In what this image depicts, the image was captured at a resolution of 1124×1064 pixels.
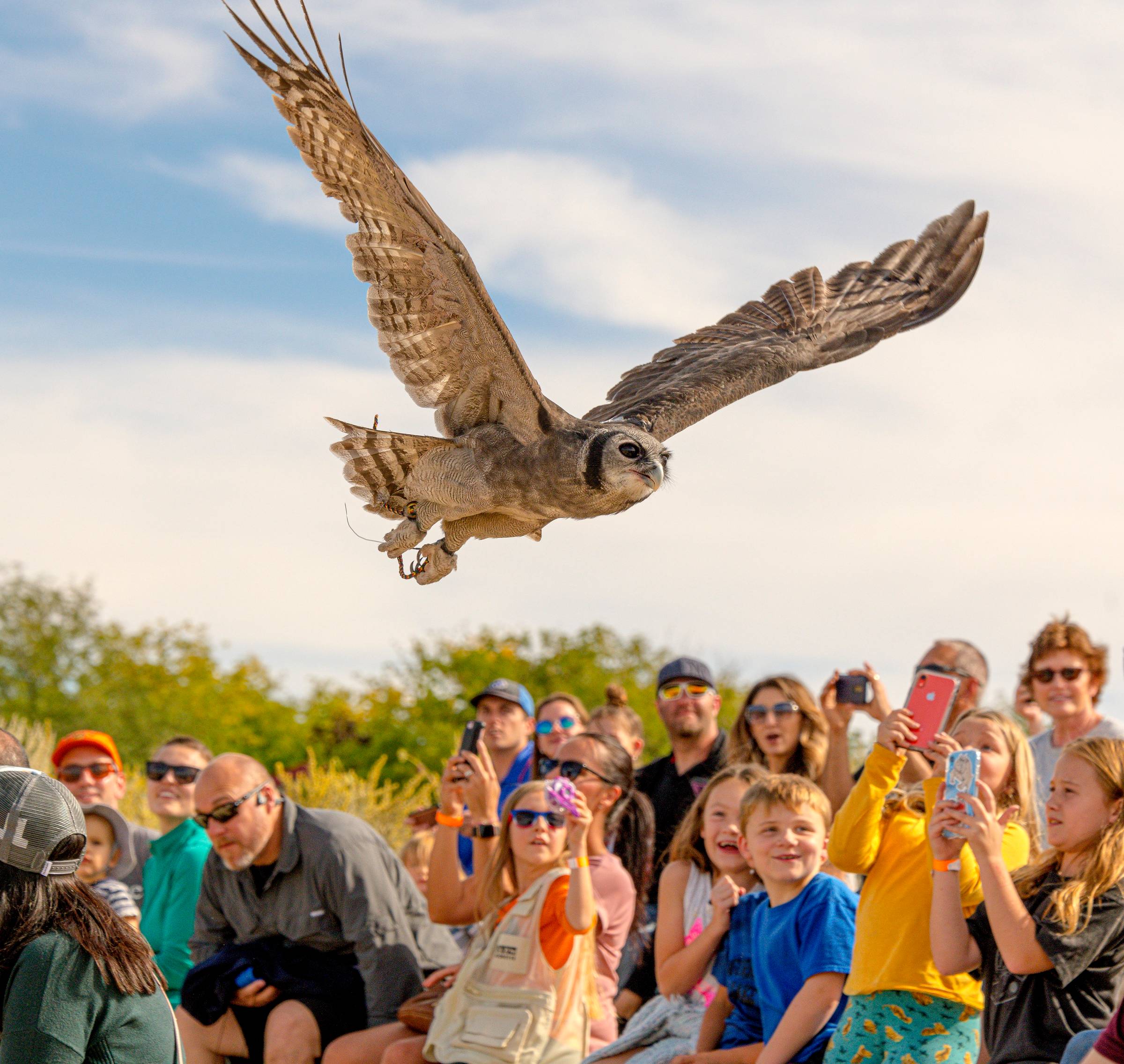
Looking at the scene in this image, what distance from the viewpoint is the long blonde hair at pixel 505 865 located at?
18.2 ft

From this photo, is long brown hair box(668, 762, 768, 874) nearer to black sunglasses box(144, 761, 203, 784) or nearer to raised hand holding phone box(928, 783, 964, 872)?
raised hand holding phone box(928, 783, 964, 872)

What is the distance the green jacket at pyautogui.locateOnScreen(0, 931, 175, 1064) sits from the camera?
10.0 ft

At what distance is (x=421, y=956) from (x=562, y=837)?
114 centimetres

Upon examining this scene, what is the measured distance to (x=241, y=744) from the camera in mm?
22828

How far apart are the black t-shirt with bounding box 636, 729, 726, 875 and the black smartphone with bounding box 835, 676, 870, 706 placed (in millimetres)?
943

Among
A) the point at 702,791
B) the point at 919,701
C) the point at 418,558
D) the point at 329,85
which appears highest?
the point at 329,85

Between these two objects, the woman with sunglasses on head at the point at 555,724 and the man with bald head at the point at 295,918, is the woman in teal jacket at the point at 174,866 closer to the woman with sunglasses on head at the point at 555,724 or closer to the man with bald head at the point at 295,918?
the man with bald head at the point at 295,918

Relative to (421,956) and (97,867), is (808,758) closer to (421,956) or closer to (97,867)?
(421,956)

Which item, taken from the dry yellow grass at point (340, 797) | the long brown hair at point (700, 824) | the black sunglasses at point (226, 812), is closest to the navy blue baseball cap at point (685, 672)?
the long brown hair at point (700, 824)

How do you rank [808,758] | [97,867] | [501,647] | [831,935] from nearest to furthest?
[831,935] → [808,758] → [97,867] → [501,647]

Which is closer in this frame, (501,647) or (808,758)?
(808,758)

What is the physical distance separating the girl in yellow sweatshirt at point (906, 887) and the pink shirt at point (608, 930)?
115 cm

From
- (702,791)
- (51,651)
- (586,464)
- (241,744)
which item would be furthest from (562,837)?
(51,651)

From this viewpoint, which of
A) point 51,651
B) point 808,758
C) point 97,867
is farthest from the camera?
point 51,651
